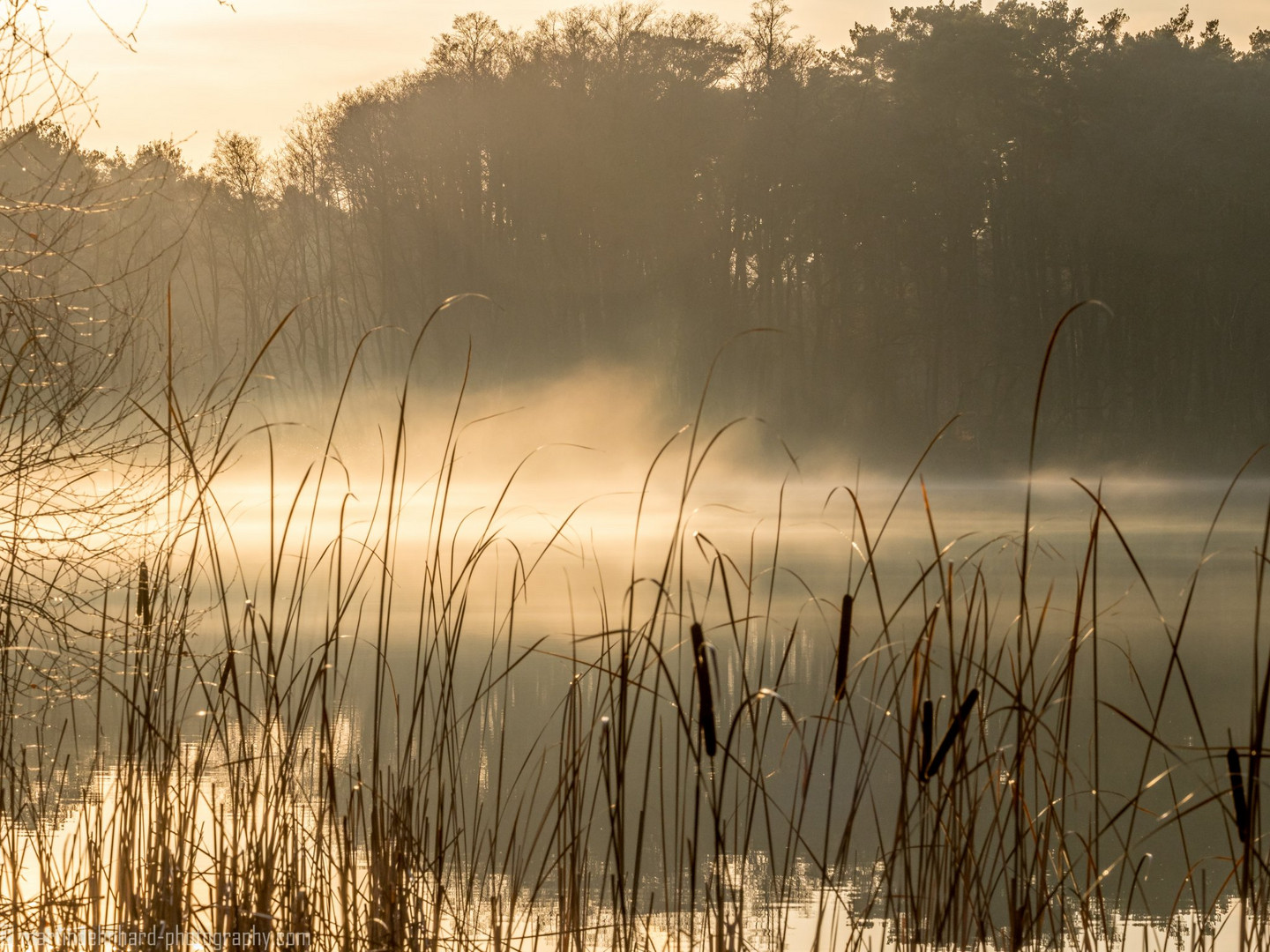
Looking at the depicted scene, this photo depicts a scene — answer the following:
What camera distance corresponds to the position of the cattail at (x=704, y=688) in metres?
1.40

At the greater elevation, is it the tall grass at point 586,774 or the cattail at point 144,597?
the cattail at point 144,597

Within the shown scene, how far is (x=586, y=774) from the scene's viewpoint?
2.37 m

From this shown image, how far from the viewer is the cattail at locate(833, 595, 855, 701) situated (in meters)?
1.55

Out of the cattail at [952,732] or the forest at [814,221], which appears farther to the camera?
the forest at [814,221]

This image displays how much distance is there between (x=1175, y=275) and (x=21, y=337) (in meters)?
21.0

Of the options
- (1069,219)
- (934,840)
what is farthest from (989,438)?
(934,840)

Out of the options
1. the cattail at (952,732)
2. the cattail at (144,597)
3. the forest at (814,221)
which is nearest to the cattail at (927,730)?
the cattail at (952,732)

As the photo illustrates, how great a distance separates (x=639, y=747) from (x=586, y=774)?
16.3 feet

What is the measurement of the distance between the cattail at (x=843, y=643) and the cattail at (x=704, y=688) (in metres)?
0.18

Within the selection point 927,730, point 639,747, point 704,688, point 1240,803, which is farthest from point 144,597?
point 639,747

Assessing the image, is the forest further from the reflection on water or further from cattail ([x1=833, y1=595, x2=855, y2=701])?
cattail ([x1=833, y1=595, x2=855, y2=701])

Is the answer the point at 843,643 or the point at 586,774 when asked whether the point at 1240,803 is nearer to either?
the point at 843,643

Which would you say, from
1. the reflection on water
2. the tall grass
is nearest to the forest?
the reflection on water

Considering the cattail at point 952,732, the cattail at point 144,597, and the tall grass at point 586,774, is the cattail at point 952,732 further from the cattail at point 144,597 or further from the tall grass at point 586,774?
the cattail at point 144,597
